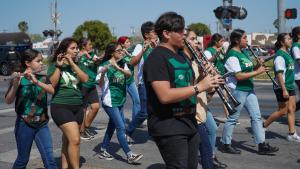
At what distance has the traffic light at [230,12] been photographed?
14148mm

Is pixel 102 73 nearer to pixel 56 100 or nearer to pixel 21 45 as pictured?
pixel 56 100

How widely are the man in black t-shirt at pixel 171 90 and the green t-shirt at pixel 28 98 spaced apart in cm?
160

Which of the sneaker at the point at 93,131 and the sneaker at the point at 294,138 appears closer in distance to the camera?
the sneaker at the point at 294,138

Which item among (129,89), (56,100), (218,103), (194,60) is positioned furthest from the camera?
(218,103)

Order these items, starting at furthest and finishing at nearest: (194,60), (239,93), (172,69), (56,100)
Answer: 1. (239,93)
2. (56,100)
3. (194,60)
4. (172,69)

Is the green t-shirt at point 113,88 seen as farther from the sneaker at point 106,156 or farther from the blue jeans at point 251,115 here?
the blue jeans at point 251,115

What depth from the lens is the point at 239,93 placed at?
20.7 feet

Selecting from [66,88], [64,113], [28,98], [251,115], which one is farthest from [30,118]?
[251,115]

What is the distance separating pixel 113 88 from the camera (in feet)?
20.3

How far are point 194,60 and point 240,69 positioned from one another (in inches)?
74.2

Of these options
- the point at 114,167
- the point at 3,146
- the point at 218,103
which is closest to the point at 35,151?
the point at 3,146

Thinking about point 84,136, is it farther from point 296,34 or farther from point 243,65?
point 296,34

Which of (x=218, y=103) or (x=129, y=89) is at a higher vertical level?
(x=129, y=89)

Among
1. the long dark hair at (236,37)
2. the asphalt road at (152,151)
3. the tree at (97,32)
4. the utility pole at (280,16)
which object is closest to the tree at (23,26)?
the tree at (97,32)
